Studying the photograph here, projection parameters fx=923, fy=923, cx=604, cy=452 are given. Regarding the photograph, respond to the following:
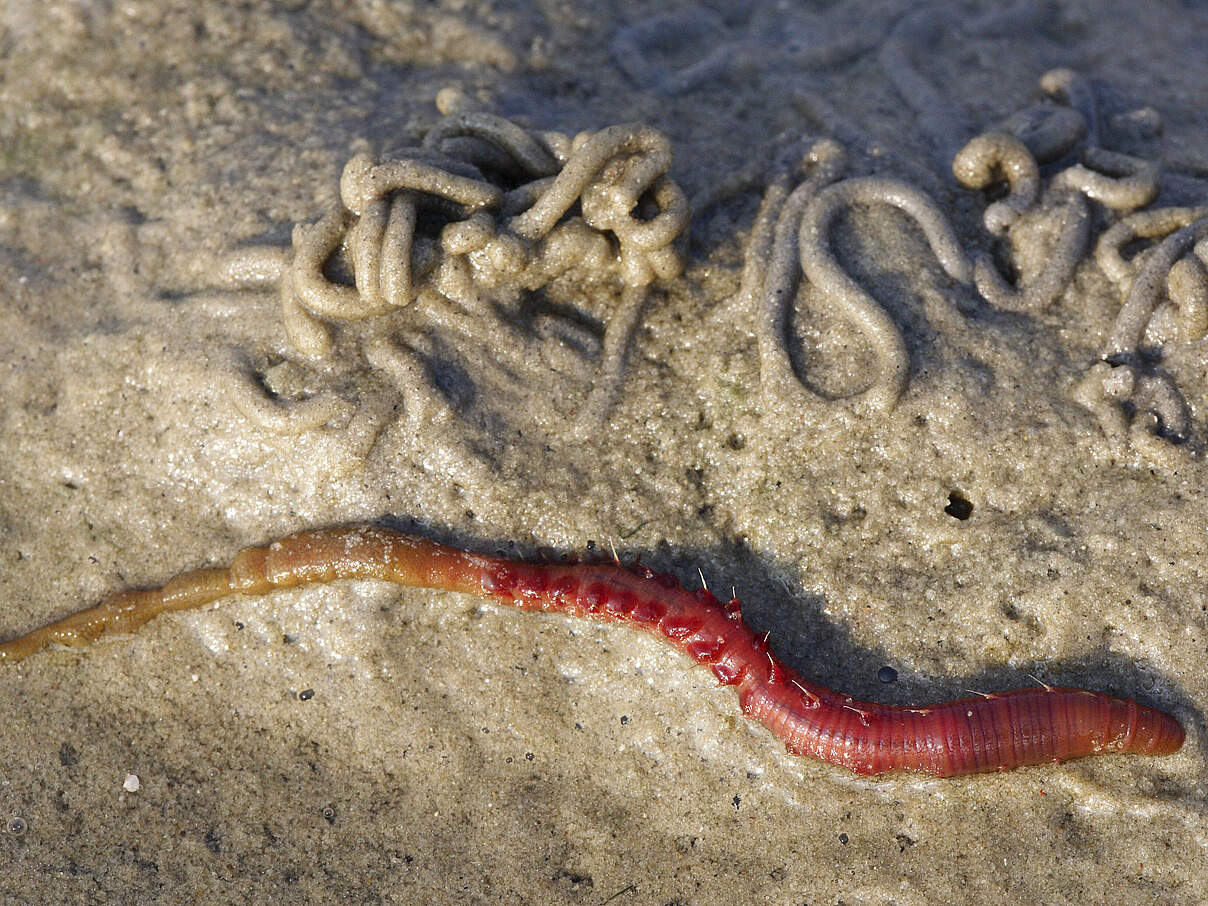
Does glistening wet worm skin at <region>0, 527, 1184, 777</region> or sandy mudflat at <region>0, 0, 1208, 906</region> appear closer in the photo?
glistening wet worm skin at <region>0, 527, 1184, 777</region>

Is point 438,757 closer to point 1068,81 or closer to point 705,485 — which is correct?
point 705,485

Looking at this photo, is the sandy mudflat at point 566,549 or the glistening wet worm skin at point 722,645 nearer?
A: the glistening wet worm skin at point 722,645

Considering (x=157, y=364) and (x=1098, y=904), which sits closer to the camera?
(x=1098, y=904)

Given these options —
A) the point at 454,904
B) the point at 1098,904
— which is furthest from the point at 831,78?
the point at 454,904

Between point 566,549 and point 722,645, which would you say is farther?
point 566,549
